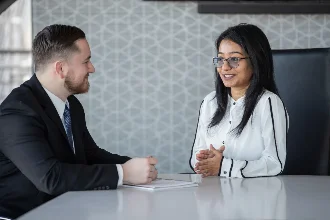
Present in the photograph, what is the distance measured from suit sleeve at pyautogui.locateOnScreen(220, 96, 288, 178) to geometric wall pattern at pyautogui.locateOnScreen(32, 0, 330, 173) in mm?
1592

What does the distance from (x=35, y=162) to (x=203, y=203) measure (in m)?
0.51

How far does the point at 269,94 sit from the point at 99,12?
70.8 inches

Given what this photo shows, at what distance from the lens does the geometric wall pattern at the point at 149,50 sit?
3.90 meters

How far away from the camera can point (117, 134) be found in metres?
3.94

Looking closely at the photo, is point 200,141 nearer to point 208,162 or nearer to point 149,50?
point 208,162

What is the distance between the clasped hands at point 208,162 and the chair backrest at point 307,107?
49cm

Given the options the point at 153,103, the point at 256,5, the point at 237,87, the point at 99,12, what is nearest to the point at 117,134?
the point at 153,103

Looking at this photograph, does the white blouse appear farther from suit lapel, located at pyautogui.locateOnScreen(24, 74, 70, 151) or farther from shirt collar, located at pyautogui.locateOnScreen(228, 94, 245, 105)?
suit lapel, located at pyautogui.locateOnScreen(24, 74, 70, 151)

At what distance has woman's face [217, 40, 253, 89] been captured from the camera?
239 centimetres

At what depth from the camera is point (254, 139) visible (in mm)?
2307

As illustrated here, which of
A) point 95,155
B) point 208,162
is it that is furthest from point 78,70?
point 208,162

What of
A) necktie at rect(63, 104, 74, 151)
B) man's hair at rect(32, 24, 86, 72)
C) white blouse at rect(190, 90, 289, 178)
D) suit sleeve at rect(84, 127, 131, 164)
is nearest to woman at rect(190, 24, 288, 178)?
white blouse at rect(190, 90, 289, 178)

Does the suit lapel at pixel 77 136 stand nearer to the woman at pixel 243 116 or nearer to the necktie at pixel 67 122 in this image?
the necktie at pixel 67 122

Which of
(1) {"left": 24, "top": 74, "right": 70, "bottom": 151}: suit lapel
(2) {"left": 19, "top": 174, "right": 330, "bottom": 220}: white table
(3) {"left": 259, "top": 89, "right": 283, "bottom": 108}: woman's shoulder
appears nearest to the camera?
(2) {"left": 19, "top": 174, "right": 330, "bottom": 220}: white table
